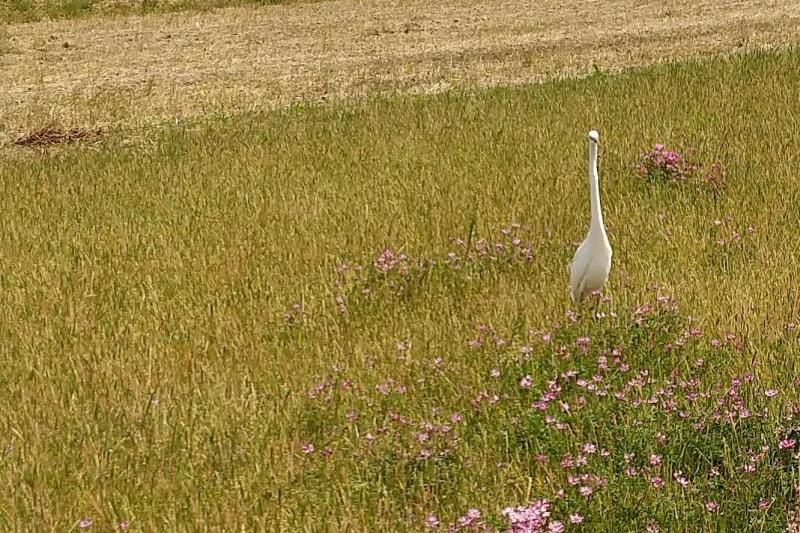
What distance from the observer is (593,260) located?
446cm

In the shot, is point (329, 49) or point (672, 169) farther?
point (329, 49)

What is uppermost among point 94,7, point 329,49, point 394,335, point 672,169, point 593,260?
point 94,7

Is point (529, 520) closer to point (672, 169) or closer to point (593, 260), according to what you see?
point (593, 260)

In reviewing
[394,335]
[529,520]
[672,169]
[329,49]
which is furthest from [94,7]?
[529,520]

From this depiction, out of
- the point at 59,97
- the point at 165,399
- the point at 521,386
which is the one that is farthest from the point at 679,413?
the point at 59,97

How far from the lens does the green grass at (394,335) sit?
325 cm

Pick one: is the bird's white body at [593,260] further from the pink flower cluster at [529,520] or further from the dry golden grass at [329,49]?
the dry golden grass at [329,49]

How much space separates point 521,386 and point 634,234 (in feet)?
7.79

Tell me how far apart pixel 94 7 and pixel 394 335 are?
2786 centimetres

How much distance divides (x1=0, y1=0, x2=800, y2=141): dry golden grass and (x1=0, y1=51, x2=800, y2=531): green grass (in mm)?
5405

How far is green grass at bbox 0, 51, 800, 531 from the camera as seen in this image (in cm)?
325

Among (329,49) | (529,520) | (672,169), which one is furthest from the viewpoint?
(329,49)

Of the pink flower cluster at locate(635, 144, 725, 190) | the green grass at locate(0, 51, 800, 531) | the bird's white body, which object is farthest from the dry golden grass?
the bird's white body

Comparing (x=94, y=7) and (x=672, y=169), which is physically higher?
(x=94, y=7)
